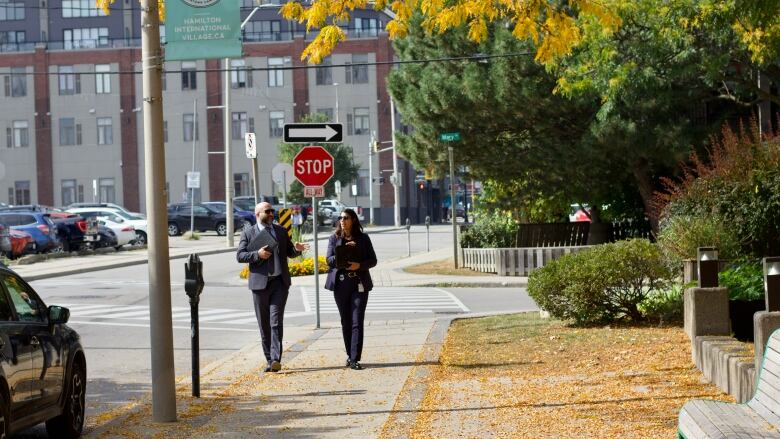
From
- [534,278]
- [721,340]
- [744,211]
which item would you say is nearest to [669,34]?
[744,211]

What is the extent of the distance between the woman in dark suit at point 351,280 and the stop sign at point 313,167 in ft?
15.1

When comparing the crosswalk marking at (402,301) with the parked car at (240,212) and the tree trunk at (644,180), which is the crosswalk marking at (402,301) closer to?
the tree trunk at (644,180)

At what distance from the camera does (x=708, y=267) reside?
12547 millimetres

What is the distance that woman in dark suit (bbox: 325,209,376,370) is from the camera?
43.3ft

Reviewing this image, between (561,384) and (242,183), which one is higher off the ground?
(242,183)

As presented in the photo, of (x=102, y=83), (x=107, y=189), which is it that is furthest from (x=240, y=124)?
(x=107, y=189)

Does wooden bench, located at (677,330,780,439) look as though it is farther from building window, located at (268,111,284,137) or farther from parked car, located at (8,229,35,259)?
building window, located at (268,111,284,137)

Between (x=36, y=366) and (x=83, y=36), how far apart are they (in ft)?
263

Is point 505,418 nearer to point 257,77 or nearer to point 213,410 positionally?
point 213,410

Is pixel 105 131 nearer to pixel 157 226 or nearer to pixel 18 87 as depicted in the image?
pixel 18 87

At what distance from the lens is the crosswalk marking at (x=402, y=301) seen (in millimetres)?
21594

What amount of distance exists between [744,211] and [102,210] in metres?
40.4

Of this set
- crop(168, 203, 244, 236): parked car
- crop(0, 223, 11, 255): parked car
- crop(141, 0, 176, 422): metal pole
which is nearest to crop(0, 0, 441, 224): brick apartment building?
crop(168, 203, 244, 236): parked car

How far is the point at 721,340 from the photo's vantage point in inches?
431
